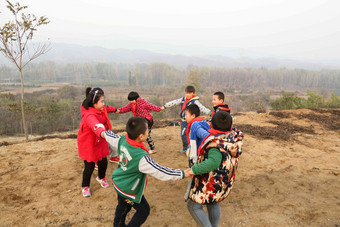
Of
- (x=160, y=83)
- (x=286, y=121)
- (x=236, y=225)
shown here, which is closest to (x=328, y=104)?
(x=286, y=121)

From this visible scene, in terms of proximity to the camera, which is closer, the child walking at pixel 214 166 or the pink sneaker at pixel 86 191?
the child walking at pixel 214 166

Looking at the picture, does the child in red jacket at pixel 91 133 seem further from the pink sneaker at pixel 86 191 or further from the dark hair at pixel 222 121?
the dark hair at pixel 222 121

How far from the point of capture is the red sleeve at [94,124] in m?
2.79

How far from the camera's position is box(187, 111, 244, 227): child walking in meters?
2.06

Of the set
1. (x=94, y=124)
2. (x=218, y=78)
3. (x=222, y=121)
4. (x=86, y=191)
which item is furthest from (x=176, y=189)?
(x=218, y=78)

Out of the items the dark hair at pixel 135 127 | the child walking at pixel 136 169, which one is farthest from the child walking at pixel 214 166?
the dark hair at pixel 135 127

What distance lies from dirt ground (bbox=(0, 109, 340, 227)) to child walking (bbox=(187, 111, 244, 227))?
96 cm

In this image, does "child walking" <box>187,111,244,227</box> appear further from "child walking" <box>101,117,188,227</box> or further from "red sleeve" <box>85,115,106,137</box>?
"red sleeve" <box>85,115,106,137</box>

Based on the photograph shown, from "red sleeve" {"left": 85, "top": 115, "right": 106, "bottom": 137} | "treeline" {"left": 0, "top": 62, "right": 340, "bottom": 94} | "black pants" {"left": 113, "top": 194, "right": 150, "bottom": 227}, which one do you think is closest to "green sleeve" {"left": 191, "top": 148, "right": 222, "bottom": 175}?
"black pants" {"left": 113, "top": 194, "right": 150, "bottom": 227}

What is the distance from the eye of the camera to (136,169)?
6.93ft

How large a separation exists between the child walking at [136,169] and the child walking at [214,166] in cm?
27

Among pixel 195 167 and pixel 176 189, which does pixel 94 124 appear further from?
pixel 176 189

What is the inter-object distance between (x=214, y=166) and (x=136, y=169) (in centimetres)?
77

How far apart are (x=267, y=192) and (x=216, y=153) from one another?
103 inches
